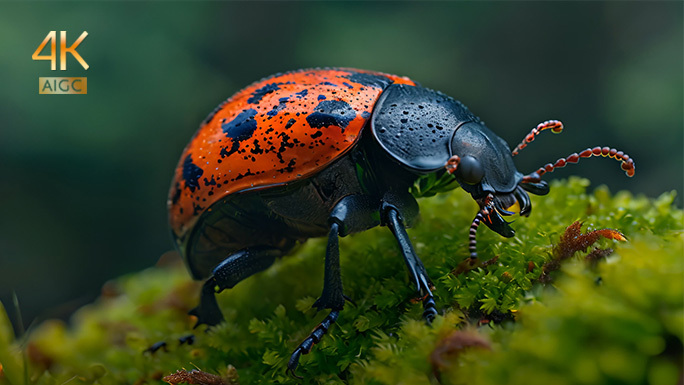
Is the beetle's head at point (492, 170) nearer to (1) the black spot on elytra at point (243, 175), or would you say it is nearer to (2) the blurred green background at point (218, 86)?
(1) the black spot on elytra at point (243, 175)

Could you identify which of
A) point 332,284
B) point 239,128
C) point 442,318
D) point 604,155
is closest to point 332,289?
point 332,284

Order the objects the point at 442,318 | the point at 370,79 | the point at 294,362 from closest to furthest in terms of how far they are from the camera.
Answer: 1. the point at 442,318
2. the point at 294,362
3. the point at 370,79

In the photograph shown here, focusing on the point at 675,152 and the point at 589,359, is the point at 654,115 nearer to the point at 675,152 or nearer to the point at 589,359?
the point at 675,152

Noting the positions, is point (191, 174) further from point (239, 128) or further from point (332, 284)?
point (332, 284)

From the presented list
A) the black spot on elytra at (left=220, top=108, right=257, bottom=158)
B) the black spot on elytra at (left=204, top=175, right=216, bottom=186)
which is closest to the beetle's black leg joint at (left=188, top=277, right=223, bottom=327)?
the black spot on elytra at (left=204, top=175, right=216, bottom=186)

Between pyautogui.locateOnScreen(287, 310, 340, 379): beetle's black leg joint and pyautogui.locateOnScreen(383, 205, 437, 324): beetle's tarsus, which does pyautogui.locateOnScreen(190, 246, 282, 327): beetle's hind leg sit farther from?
pyautogui.locateOnScreen(383, 205, 437, 324): beetle's tarsus

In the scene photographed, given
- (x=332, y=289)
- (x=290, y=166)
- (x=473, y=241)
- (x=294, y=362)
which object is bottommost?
(x=294, y=362)
